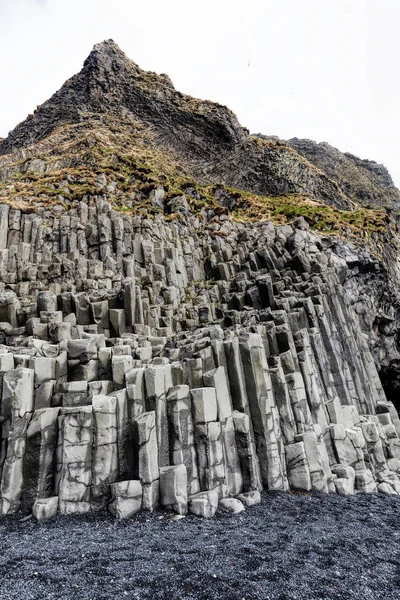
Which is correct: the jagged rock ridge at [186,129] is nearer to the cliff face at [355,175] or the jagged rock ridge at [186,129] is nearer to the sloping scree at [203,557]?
the cliff face at [355,175]

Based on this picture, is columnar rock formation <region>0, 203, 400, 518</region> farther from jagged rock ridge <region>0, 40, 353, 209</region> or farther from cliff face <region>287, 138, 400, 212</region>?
cliff face <region>287, 138, 400, 212</region>

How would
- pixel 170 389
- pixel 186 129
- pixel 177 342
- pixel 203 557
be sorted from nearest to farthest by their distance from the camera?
pixel 203 557, pixel 170 389, pixel 177 342, pixel 186 129

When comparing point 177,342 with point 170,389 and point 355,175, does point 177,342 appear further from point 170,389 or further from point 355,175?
point 355,175

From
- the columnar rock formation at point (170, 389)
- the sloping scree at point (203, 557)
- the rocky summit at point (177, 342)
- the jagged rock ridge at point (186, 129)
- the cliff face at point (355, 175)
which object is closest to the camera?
the sloping scree at point (203, 557)

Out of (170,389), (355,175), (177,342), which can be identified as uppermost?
(355,175)

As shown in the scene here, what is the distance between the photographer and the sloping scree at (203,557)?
5.46 m

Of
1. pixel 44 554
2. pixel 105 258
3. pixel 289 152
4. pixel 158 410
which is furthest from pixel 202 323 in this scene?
pixel 289 152

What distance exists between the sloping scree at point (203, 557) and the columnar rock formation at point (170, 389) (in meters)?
0.75

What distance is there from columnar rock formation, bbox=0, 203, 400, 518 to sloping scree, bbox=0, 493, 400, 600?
75 cm

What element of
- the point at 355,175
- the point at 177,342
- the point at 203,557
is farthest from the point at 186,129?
Answer: the point at 203,557

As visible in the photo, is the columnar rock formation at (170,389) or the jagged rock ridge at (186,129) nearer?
the columnar rock formation at (170,389)

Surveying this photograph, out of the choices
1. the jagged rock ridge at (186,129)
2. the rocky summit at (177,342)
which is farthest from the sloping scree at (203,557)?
the jagged rock ridge at (186,129)

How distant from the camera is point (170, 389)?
10.3 meters

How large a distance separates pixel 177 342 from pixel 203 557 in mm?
10536
